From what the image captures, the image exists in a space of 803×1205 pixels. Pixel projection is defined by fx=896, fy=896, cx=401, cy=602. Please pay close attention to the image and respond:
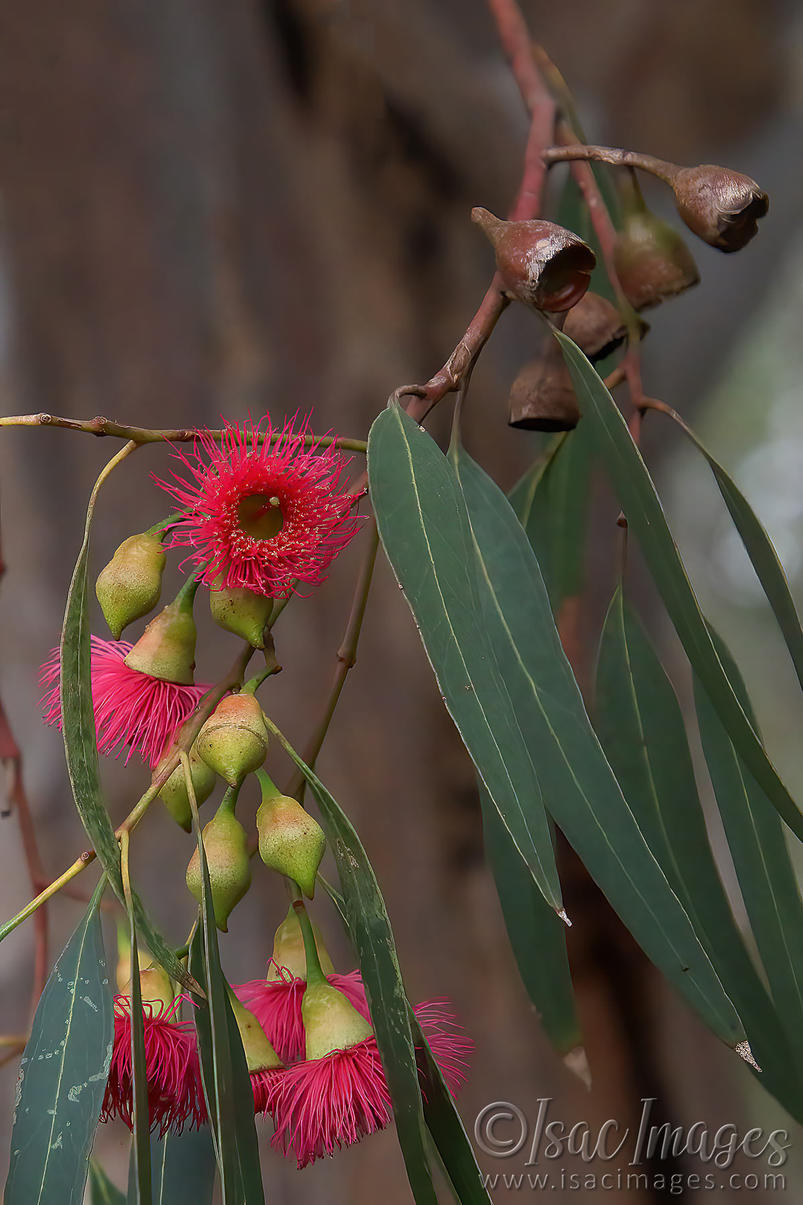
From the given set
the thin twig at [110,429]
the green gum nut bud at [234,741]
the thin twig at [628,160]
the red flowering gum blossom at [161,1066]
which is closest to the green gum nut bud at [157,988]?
the red flowering gum blossom at [161,1066]

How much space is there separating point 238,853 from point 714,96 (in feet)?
2.56

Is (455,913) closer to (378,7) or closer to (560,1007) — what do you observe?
(560,1007)

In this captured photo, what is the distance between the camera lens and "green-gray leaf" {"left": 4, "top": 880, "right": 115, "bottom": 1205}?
33cm

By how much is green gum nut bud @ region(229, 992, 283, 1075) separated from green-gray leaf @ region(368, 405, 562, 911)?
0.50 ft

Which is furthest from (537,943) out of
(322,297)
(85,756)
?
(322,297)

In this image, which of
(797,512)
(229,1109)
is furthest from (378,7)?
(229,1109)

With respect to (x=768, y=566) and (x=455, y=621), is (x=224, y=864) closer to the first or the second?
(x=455, y=621)

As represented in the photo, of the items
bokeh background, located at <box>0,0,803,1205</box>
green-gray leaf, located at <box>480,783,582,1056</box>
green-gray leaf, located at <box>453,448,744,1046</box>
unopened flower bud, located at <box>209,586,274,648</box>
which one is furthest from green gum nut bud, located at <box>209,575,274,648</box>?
bokeh background, located at <box>0,0,803,1205</box>

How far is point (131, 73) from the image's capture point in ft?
2.54

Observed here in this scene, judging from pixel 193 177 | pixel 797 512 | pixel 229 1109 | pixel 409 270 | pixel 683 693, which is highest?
pixel 193 177

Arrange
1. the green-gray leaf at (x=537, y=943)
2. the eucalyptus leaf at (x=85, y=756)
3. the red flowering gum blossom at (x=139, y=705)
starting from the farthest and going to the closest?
the green-gray leaf at (x=537, y=943) < the red flowering gum blossom at (x=139, y=705) < the eucalyptus leaf at (x=85, y=756)

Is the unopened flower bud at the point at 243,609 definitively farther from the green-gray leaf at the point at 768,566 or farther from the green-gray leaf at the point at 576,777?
the green-gray leaf at the point at 768,566

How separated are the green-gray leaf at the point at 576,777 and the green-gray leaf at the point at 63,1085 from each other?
0.67 ft

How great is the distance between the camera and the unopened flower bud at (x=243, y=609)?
0.38m
